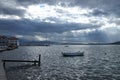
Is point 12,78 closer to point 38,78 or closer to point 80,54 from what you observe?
point 38,78

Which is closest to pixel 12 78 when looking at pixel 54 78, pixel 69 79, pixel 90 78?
pixel 54 78

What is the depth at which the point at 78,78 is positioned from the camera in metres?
46.3

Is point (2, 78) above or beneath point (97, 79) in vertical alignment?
above

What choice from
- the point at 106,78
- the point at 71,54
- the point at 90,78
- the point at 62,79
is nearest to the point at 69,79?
the point at 62,79

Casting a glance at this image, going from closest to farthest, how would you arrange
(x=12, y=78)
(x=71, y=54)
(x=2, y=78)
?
1. (x=2, y=78)
2. (x=12, y=78)
3. (x=71, y=54)

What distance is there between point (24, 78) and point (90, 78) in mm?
14195

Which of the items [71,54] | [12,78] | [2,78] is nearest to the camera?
[2,78]

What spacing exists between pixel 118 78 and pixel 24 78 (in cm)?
2035

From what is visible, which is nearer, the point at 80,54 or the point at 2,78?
the point at 2,78

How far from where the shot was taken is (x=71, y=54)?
409 ft

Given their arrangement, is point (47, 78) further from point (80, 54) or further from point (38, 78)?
point (80, 54)

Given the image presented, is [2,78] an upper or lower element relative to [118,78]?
upper

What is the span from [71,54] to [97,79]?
261ft

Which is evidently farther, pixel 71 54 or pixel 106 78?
pixel 71 54
